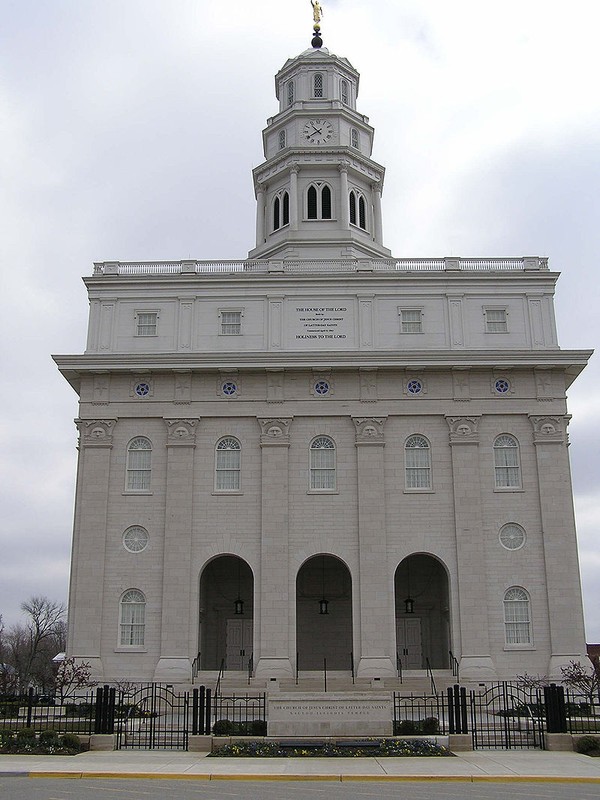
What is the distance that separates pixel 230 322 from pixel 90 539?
11.4 m

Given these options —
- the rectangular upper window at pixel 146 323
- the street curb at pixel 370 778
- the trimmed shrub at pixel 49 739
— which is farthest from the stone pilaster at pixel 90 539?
the street curb at pixel 370 778

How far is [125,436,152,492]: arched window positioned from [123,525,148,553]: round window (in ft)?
5.71

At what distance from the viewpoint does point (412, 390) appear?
135ft

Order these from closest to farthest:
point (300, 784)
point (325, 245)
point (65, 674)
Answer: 1. point (300, 784)
2. point (65, 674)
3. point (325, 245)

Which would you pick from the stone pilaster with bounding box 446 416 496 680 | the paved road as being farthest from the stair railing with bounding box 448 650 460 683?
the paved road

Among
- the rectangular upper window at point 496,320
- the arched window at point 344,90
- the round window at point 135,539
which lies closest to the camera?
the round window at point 135,539

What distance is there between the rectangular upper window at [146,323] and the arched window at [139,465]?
16.2 feet

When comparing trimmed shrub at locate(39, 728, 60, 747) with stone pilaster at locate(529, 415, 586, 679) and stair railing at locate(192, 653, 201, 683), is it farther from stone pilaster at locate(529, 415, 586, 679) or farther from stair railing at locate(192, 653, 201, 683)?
stone pilaster at locate(529, 415, 586, 679)

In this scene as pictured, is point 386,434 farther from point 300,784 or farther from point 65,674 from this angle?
point 300,784

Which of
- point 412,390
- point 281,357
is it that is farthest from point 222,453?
→ point 412,390

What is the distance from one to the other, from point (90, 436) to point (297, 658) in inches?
525

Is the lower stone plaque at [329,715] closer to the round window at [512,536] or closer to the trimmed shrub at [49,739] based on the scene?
the trimmed shrub at [49,739]

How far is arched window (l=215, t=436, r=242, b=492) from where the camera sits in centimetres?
4038

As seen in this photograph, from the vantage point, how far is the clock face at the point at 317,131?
2044 inches
